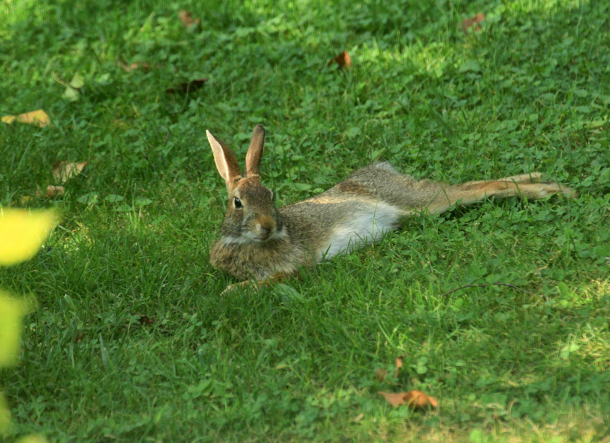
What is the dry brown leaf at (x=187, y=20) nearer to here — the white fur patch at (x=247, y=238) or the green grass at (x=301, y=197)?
the green grass at (x=301, y=197)

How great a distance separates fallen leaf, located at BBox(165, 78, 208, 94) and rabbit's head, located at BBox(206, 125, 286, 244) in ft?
6.26

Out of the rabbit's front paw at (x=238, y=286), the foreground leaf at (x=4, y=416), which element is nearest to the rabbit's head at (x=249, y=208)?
the rabbit's front paw at (x=238, y=286)

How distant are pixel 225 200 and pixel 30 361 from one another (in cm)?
191

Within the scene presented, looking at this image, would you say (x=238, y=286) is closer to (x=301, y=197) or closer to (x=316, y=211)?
(x=316, y=211)

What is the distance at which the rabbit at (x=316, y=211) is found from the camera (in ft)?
14.4

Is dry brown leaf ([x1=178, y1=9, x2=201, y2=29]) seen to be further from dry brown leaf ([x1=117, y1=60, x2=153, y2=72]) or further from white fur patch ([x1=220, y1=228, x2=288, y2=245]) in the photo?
white fur patch ([x1=220, y1=228, x2=288, y2=245])

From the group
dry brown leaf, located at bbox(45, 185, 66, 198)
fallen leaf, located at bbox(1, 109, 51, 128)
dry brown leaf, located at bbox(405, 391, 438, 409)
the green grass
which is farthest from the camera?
fallen leaf, located at bbox(1, 109, 51, 128)

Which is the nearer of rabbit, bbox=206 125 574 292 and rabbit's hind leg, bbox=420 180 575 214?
rabbit, bbox=206 125 574 292

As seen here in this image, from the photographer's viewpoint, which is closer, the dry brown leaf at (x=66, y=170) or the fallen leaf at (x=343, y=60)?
the dry brown leaf at (x=66, y=170)

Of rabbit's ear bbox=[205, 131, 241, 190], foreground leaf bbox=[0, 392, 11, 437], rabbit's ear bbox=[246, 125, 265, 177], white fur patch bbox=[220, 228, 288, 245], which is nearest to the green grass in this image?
foreground leaf bbox=[0, 392, 11, 437]

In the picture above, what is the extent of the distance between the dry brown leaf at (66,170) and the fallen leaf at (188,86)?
116 centimetres

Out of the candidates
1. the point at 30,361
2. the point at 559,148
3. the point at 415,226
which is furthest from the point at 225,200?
the point at 559,148

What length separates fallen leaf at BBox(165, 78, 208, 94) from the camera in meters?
6.38

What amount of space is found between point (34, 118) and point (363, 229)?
3124 mm
